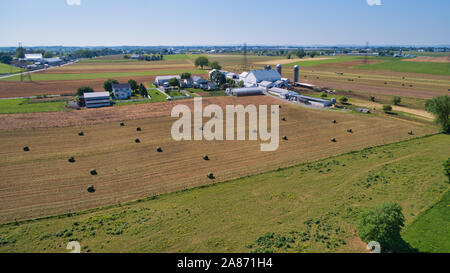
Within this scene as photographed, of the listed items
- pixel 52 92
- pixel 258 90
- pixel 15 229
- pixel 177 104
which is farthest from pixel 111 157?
pixel 52 92

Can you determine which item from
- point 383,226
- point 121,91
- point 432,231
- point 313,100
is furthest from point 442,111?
point 121,91

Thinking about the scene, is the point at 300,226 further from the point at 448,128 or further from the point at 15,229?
the point at 448,128

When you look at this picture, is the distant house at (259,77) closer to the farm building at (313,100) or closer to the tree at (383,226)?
the farm building at (313,100)

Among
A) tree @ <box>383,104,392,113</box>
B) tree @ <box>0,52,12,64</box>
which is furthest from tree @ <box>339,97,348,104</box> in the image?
tree @ <box>0,52,12,64</box>

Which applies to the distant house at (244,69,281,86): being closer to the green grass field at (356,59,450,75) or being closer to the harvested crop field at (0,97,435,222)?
the harvested crop field at (0,97,435,222)

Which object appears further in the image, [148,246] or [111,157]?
[111,157]

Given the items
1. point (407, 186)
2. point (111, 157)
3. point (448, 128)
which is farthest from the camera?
point (448, 128)

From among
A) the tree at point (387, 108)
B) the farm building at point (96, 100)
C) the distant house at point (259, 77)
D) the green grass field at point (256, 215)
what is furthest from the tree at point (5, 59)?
the tree at point (387, 108)
